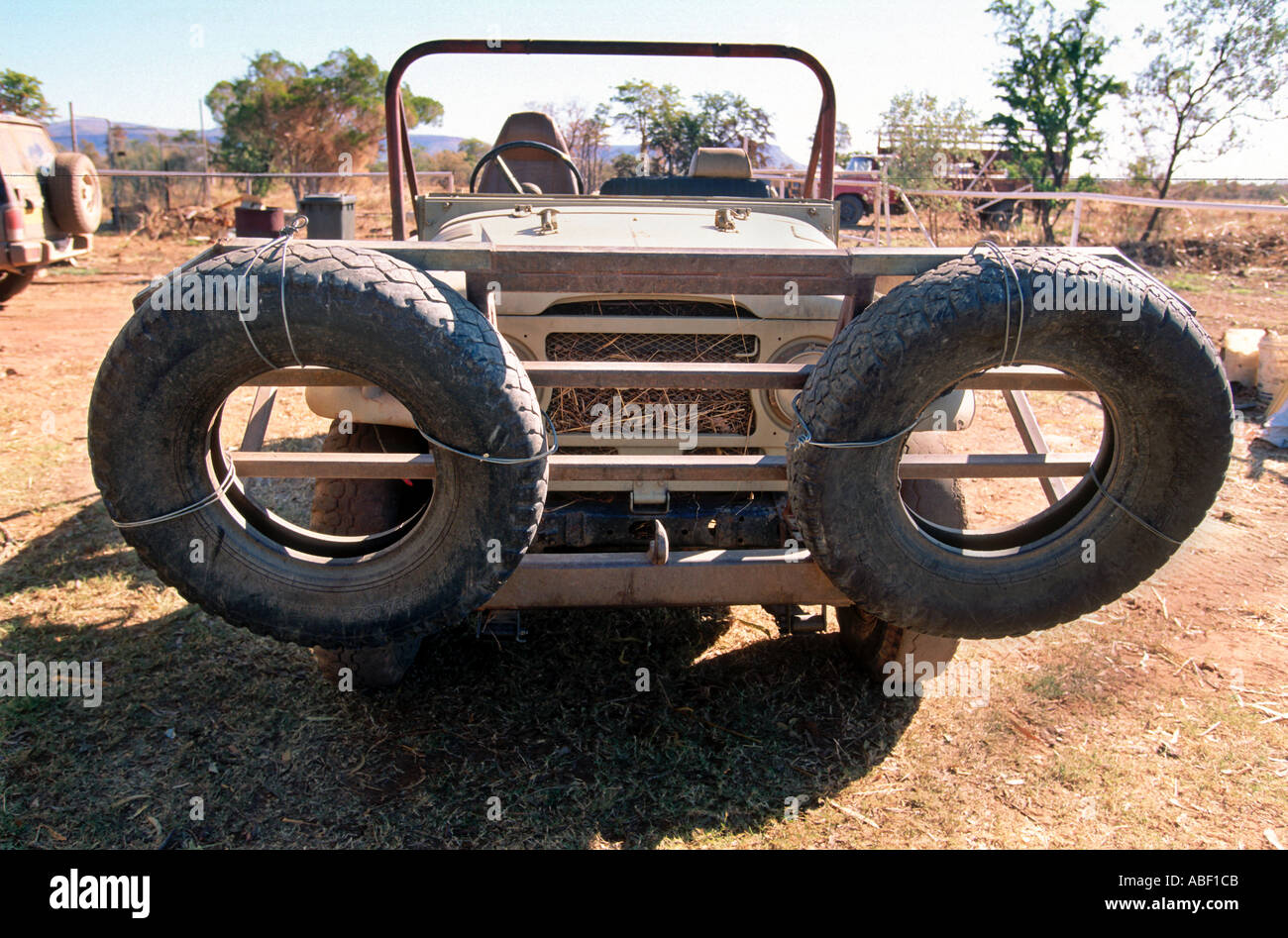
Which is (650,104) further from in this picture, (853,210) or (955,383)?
(955,383)

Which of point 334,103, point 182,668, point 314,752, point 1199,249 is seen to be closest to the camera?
point 314,752

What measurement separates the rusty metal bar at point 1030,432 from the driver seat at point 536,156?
306 centimetres

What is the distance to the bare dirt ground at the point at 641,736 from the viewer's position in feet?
8.98

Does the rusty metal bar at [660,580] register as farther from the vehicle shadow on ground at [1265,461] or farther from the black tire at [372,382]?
the vehicle shadow on ground at [1265,461]

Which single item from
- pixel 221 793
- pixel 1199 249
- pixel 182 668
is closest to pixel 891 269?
pixel 221 793

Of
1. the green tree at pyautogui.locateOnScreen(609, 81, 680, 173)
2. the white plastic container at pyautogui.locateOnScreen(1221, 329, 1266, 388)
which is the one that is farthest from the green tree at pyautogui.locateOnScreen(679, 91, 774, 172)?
the white plastic container at pyautogui.locateOnScreen(1221, 329, 1266, 388)

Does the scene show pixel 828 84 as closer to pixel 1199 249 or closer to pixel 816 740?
pixel 816 740

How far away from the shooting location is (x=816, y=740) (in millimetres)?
3160

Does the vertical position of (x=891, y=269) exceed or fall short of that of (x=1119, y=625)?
it exceeds it

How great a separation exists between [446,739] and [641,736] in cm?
68

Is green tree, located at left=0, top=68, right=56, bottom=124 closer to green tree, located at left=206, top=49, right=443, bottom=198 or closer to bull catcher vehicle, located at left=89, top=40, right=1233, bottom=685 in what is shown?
green tree, located at left=206, top=49, right=443, bottom=198

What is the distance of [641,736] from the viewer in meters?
3.15

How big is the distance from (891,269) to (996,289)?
1.28 ft

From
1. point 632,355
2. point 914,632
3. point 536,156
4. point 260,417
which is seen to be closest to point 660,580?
point 632,355
